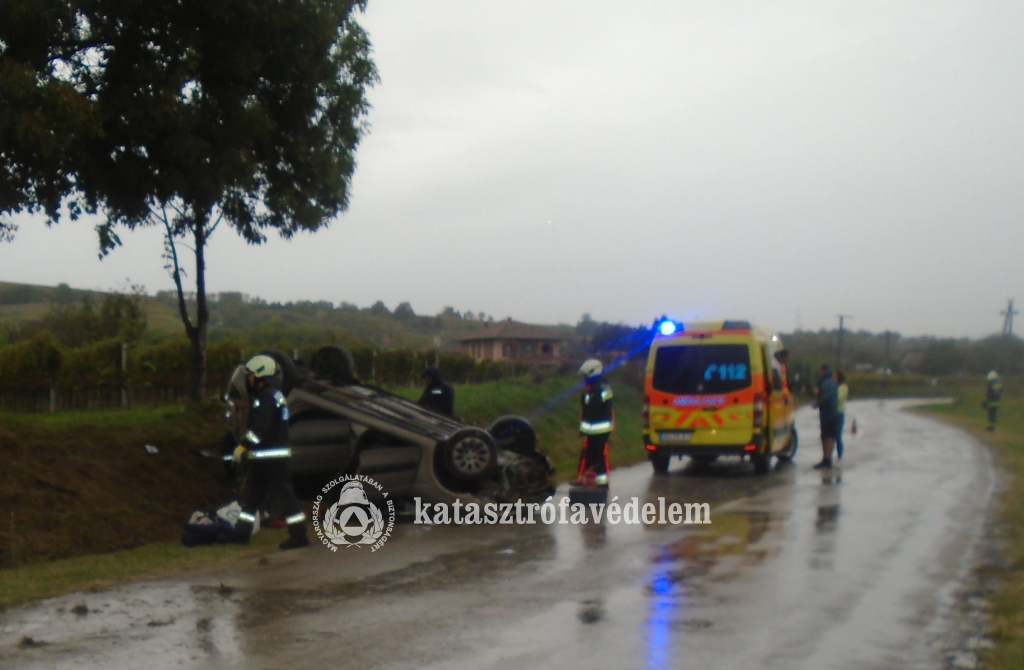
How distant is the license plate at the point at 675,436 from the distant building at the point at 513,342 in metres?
65.5

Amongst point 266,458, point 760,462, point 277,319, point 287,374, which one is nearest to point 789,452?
point 760,462

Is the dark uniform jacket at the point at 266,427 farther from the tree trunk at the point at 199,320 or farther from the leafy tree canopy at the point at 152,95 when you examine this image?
the tree trunk at the point at 199,320

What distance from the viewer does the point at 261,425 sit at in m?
8.52

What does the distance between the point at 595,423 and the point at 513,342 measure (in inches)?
2826

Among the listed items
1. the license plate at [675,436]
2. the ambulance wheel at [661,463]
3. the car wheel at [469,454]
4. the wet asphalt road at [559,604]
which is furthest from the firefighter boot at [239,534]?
the ambulance wheel at [661,463]

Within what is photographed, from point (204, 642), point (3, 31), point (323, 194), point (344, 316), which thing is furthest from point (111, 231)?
point (344, 316)

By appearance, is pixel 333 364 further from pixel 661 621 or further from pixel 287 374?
pixel 661 621

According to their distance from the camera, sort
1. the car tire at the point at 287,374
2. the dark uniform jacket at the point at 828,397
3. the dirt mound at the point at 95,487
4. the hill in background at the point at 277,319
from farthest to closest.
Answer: the hill in background at the point at 277,319, the dark uniform jacket at the point at 828,397, the car tire at the point at 287,374, the dirt mound at the point at 95,487

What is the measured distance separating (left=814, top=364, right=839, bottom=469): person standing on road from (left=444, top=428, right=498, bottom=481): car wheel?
815cm

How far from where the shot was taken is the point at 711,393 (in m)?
14.7

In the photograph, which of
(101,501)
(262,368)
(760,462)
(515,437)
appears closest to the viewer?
(262,368)

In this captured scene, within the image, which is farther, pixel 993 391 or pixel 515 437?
pixel 993 391

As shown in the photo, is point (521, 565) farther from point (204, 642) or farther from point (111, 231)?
point (111, 231)

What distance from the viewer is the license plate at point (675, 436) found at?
14797 mm
